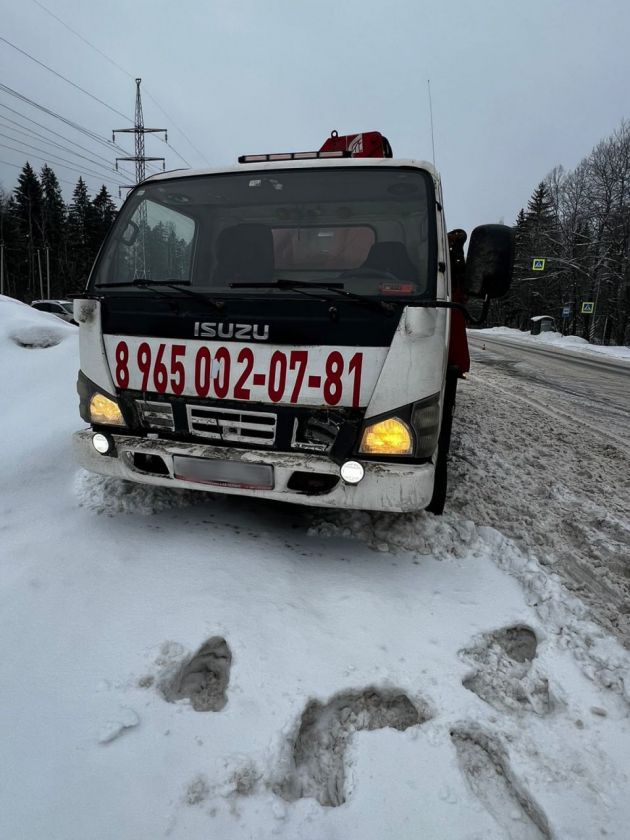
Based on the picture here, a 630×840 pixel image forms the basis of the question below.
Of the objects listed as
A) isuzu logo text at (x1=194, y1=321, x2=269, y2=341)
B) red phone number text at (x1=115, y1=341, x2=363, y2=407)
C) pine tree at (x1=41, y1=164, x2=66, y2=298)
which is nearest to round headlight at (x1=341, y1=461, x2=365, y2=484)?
red phone number text at (x1=115, y1=341, x2=363, y2=407)

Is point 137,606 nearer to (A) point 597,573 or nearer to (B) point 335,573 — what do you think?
(B) point 335,573

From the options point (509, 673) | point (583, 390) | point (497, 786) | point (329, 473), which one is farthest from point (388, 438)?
point (583, 390)

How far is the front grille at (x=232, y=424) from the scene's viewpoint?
8.71ft

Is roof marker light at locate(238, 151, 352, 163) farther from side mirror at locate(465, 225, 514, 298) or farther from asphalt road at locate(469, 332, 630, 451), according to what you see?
asphalt road at locate(469, 332, 630, 451)

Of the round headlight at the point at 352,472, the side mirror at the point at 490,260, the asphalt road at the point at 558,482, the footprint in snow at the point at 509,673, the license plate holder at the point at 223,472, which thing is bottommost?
the footprint in snow at the point at 509,673

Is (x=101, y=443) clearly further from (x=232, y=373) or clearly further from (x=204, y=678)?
(x=204, y=678)

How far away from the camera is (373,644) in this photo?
2.22 m

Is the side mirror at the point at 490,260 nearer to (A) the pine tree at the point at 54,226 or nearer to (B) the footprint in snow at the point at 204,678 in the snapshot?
(B) the footprint in snow at the point at 204,678

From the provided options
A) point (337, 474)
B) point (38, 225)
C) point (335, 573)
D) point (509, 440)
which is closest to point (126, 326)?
point (337, 474)

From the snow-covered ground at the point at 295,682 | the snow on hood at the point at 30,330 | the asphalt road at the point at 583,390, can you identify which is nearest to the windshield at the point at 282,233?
the snow-covered ground at the point at 295,682

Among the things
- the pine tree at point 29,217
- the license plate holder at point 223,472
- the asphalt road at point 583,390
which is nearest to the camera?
the license plate holder at point 223,472

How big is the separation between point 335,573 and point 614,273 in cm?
3604

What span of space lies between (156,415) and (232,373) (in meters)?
0.56

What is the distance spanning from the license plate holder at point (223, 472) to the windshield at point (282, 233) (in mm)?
930
